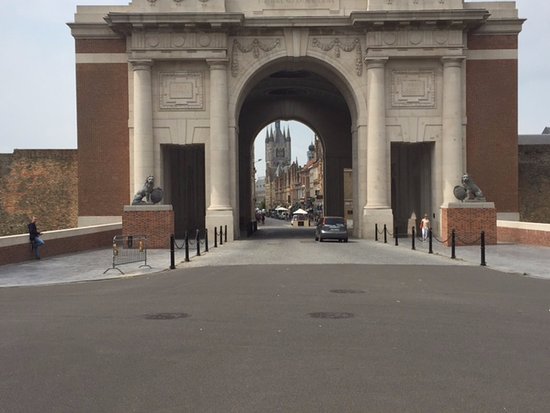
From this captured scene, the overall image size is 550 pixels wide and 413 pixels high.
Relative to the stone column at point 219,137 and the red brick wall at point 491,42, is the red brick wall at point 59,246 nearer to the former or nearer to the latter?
the stone column at point 219,137

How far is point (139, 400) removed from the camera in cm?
561

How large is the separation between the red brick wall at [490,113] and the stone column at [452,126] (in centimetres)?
121

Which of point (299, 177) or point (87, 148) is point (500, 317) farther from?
point (299, 177)

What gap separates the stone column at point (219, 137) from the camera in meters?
35.7

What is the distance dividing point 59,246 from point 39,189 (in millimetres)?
18618

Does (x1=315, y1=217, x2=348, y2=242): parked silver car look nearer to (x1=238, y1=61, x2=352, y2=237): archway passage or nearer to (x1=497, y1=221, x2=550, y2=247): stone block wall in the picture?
(x1=497, y1=221, x2=550, y2=247): stone block wall

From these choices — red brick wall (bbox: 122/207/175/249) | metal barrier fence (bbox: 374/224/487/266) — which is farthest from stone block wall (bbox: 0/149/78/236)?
metal barrier fence (bbox: 374/224/487/266)

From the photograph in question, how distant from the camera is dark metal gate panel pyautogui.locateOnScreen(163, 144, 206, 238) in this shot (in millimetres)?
42750

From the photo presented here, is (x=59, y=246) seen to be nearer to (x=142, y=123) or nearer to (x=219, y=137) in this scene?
(x=142, y=123)

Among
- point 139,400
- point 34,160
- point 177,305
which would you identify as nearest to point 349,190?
point 34,160

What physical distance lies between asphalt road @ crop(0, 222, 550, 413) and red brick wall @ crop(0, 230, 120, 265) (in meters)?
7.19

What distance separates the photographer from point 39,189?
4112cm

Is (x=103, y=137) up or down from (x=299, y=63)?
down

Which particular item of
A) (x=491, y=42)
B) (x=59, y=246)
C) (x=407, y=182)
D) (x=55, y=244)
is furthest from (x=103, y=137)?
(x=491, y=42)
